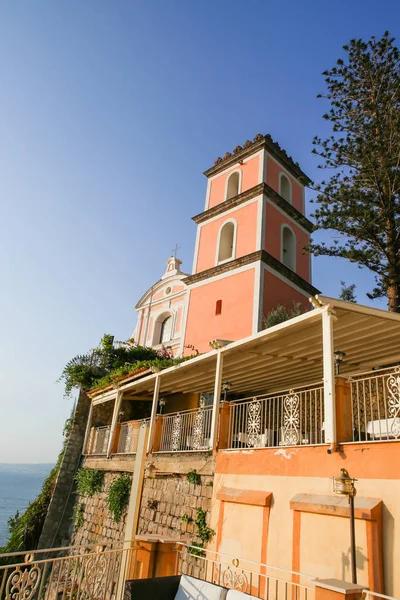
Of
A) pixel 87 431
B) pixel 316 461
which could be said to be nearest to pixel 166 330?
pixel 87 431

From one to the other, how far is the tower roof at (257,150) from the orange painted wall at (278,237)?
2.12 meters

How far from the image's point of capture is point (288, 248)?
18.9m

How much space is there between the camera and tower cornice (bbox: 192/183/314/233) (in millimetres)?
17766

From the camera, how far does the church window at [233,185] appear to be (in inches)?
790

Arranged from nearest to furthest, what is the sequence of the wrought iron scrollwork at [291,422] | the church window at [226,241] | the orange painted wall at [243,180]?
1. the wrought iron scrollwork at [291,422]
2. the church window at [226,241]
3. the orange painted wall at [243,180]

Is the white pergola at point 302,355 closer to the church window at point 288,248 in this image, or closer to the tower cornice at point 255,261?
the tower cornice at point 255,261

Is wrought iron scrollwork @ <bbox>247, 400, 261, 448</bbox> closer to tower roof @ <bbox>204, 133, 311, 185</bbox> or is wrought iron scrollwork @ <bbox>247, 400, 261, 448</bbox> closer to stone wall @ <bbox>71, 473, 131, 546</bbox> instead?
stone wall @ <bbox>71, 473, 131, 546</bbox>

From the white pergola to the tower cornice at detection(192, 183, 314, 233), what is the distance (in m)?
8.75

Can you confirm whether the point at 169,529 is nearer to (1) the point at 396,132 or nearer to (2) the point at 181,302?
(1) the point at 396,132

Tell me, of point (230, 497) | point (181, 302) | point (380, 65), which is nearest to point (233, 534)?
point (230, 497)

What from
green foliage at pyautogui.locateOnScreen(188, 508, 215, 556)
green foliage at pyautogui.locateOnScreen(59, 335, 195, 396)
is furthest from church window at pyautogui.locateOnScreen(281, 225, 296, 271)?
green foliage at pyautogui.locateOnScreen(188, 508, 215, 556)

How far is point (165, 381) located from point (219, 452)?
444cm

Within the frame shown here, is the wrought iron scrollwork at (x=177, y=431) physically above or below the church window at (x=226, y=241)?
below

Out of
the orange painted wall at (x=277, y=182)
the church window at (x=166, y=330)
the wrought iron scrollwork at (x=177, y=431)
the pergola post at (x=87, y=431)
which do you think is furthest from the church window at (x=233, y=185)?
the wrought iron scrollwork at (x=177, y=431)
